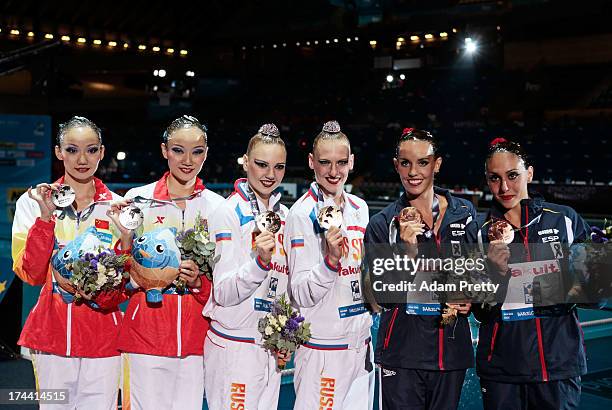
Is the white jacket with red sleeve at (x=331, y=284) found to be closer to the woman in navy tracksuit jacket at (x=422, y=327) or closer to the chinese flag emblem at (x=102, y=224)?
the woman in navy tracksuit jacket at (x=422, y=327)

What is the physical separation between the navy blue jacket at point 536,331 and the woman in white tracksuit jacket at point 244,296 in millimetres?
1163

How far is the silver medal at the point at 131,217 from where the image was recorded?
3486 millimetres

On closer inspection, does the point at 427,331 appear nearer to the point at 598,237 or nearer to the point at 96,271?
the point at 598,237

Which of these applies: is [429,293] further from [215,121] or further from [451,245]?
[215,121]

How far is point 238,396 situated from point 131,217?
1.12m

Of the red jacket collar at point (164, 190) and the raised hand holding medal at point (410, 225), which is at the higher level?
the red jacket collar at point (164, 190)

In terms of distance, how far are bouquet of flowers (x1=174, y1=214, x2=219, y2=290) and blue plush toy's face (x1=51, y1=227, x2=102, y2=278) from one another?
0.44 metres

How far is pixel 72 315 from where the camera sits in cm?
368

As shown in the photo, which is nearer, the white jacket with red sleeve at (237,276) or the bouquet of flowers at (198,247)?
the bouquet of flowers at (198,247)

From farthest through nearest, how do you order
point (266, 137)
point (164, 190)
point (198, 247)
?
point (164, 190) < point (266, 137) < point (198, 247)

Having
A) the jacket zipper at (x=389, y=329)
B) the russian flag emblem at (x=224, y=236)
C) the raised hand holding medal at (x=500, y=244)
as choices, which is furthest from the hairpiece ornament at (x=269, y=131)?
the raised hand holding medal at (x=500, y=244)

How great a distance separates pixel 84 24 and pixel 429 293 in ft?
105

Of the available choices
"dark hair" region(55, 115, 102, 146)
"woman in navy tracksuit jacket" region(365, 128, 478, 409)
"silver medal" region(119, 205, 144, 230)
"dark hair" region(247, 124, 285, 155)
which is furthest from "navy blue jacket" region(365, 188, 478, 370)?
"dark hair" region(55, 115, 102, 146)

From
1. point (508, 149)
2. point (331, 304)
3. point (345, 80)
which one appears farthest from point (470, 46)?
point (331, 304)
